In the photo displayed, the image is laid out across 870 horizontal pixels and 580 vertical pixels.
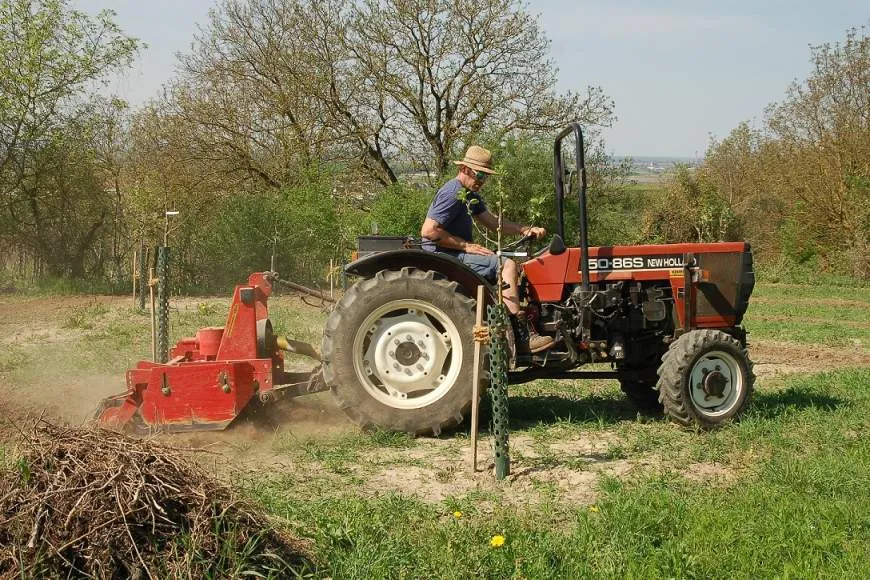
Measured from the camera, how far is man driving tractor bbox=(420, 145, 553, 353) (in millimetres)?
6566

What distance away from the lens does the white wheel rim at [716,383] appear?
6586 mm

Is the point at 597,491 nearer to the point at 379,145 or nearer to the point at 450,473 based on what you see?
the point at 450,473

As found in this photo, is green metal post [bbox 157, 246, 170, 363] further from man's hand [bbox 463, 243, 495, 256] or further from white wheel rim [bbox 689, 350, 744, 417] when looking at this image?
white wheel rim [bbox 689, 350, 744, 417]

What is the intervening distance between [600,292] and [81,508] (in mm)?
4415

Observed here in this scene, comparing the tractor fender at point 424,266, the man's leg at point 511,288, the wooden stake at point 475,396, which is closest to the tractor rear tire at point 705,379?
the man's leg at point 511,288

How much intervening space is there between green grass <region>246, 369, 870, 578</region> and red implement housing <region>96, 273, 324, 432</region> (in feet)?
4.13

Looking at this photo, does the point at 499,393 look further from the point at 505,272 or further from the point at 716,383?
the point at 716,383

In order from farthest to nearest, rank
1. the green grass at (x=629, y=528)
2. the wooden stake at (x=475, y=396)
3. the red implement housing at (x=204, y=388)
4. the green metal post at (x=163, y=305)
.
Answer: the green metal post at (x=163, y=305) → the red implement housing at (x=204, y=388) → the wooden stake at (x=475, y=396) → the green grass at (x=629, y=528)

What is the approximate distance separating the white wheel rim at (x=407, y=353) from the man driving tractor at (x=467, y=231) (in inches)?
20.8

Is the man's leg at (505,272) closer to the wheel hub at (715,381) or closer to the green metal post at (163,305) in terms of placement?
the wheel hub at (715,381)

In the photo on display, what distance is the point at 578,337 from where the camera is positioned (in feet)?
22.3

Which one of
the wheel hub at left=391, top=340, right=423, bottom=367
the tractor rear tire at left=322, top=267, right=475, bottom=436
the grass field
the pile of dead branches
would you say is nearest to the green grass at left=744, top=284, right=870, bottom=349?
the grass field

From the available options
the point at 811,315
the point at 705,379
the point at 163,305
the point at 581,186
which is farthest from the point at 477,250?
the point at 811,315

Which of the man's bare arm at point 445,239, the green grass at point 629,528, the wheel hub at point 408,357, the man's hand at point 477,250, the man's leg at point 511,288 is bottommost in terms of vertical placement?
the green grass at point 629,528
